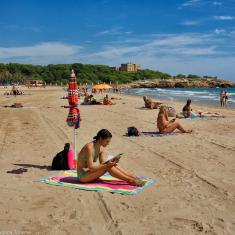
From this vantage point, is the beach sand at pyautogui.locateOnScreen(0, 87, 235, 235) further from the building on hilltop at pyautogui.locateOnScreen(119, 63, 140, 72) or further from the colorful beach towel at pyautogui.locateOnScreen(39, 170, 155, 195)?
the building on hilltop at pyautogui.locateOnScreen(119, 63, 140, 72)

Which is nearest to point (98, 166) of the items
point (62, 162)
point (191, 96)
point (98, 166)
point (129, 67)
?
point (98, 166)

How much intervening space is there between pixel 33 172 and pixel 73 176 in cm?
87

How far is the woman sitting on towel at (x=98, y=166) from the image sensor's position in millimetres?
5785

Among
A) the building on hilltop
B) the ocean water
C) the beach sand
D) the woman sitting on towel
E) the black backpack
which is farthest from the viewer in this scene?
the building on hilltop

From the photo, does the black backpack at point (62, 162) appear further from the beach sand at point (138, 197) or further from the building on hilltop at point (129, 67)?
the building on hilltop at point (129, 67)

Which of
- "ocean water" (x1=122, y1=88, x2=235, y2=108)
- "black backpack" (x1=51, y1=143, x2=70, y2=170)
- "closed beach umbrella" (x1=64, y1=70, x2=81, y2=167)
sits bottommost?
"ocean water" (x1=122, y1=88, x2=235, y2=108)

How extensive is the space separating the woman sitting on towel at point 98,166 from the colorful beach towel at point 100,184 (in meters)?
0.11

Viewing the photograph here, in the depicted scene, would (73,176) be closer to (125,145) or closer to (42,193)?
(42,193)

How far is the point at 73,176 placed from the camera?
6449 mm

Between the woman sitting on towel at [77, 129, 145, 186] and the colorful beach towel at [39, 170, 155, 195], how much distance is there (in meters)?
0.11

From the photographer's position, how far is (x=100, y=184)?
5984mm

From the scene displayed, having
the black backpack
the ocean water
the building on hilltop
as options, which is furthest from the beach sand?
the building on hilltop

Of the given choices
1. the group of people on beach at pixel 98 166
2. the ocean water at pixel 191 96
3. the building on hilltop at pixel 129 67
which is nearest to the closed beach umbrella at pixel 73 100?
the group of people on beach at pixel 98 166

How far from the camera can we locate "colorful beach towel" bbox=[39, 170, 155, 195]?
5.68 metres
